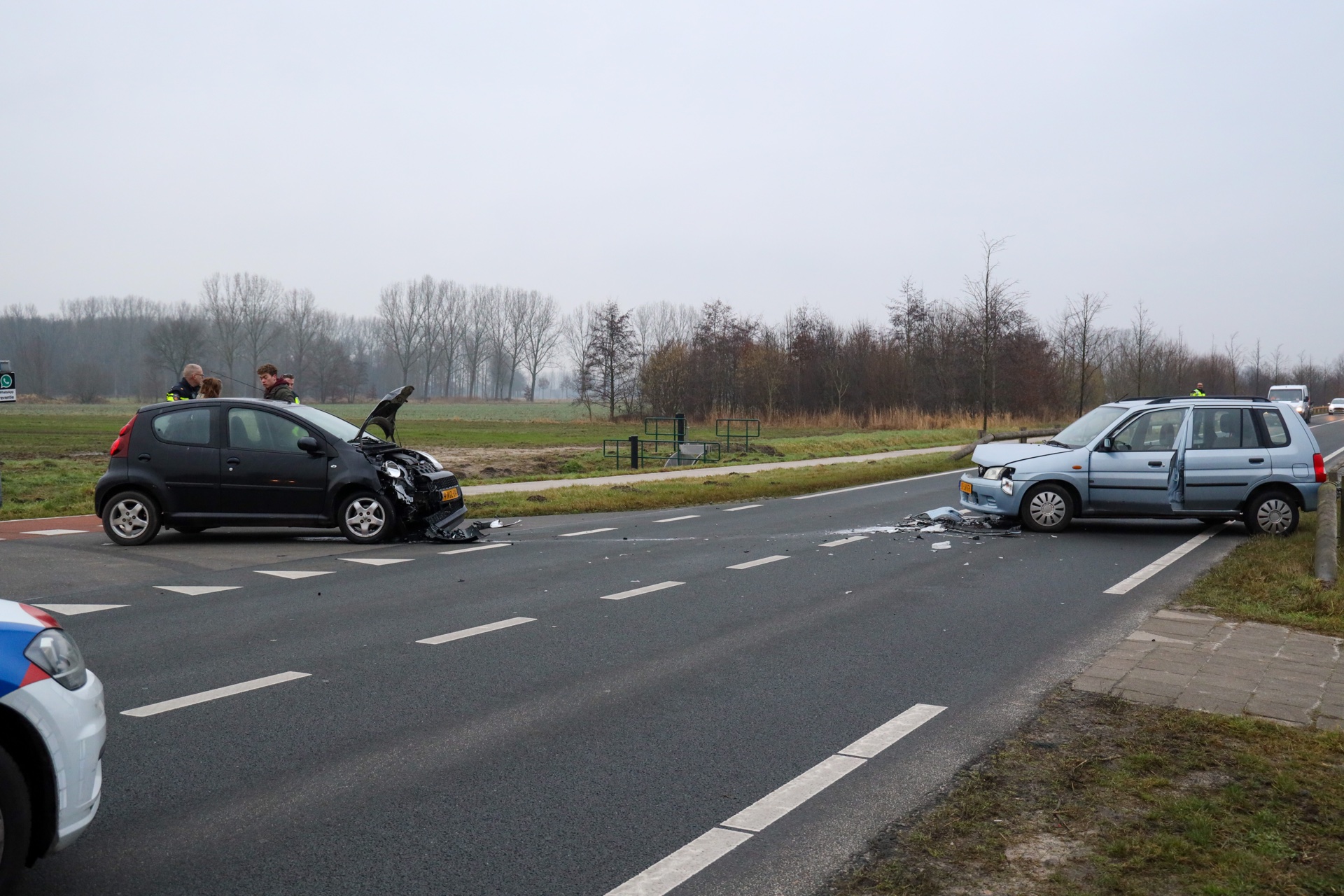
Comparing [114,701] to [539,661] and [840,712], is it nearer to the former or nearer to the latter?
[539,661]

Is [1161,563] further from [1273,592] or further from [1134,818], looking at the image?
[1134,818]

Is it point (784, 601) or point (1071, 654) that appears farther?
point (784, 601)

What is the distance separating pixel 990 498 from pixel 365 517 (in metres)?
7.49

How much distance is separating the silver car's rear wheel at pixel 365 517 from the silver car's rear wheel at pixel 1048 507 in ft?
Result: 24.9

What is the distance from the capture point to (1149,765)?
4676mm

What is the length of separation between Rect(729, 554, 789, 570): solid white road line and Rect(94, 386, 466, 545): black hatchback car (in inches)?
160

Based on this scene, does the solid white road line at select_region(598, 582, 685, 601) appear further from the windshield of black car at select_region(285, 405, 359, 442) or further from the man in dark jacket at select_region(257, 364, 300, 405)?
the man in dark jacket at select_region(257, 364, 300, 405)

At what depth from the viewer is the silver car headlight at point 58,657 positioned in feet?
10.8

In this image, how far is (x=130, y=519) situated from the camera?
38.7 feet

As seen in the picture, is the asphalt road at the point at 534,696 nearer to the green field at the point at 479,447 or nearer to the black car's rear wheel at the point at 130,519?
the black car's rear wheel at the point at 130,519

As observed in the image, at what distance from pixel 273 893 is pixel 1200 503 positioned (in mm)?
11922

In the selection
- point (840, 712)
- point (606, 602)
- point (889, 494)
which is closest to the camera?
point (840, 712)

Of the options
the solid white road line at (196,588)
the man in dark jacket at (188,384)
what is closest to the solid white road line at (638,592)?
the solid white road line at (196,588)

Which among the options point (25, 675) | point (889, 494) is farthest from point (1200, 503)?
point (25, 675)
